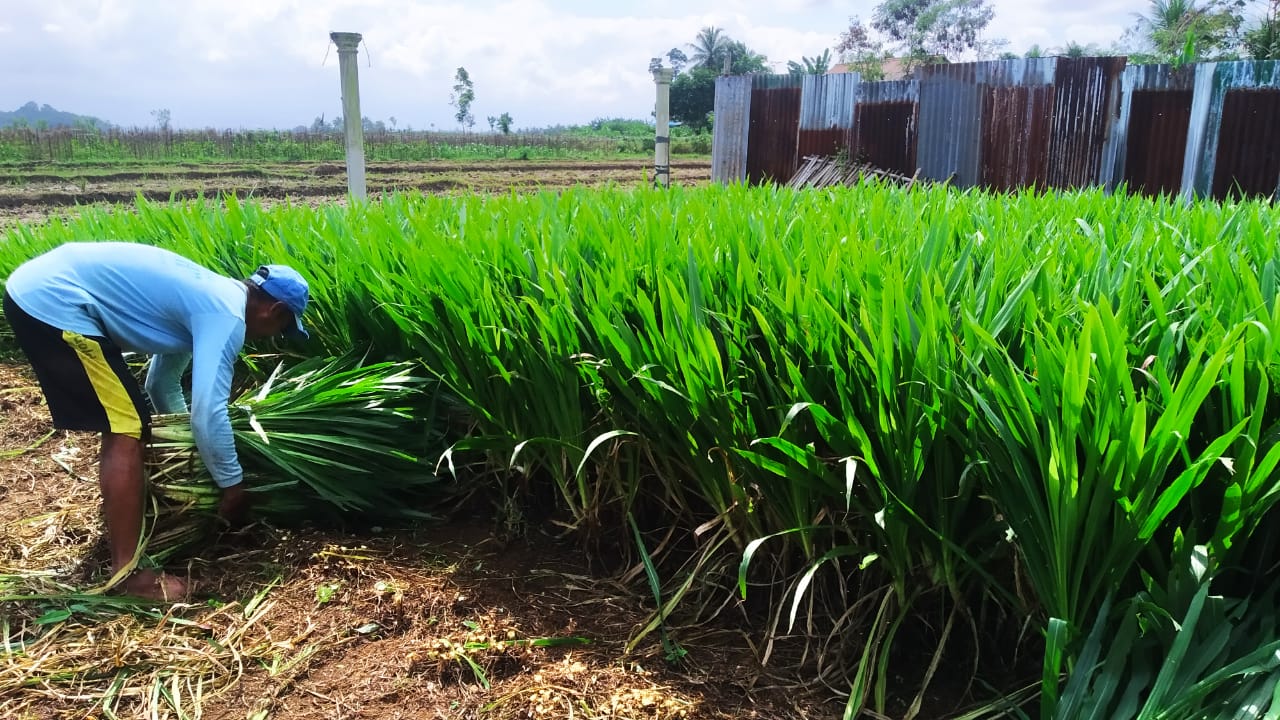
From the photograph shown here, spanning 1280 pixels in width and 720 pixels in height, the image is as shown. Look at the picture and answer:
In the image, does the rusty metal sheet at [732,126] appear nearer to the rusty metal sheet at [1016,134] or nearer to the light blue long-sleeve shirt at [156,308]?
the rusty metal sheet at [1016,134]

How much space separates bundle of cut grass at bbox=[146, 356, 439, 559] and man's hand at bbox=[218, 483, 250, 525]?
2cm

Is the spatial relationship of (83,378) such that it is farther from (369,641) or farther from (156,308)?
(369,641)

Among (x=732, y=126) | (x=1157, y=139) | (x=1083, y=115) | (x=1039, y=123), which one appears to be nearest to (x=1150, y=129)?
(x=1157, y=139)

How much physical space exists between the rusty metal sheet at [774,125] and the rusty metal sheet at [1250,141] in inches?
177

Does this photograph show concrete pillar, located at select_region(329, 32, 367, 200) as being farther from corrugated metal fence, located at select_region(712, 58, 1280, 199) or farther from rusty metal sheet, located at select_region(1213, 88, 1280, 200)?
rusty metal sheet, located at select_region(1213, 88, 1280, 200)

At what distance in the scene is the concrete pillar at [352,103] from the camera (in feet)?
18.8

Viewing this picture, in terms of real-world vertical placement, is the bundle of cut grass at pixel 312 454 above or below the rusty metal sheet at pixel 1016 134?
below

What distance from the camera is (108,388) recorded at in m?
2.26

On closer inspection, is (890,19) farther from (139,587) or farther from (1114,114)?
(139,587)

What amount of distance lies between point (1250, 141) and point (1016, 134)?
1.99 metres

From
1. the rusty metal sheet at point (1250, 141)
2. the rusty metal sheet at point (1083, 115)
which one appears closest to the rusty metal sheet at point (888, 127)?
the rusty metal sheet at point (1083, 115)

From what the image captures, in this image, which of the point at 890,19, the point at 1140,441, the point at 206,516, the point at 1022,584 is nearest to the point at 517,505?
the point at 206,516

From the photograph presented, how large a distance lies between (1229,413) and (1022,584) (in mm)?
457

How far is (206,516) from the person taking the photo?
230cm
